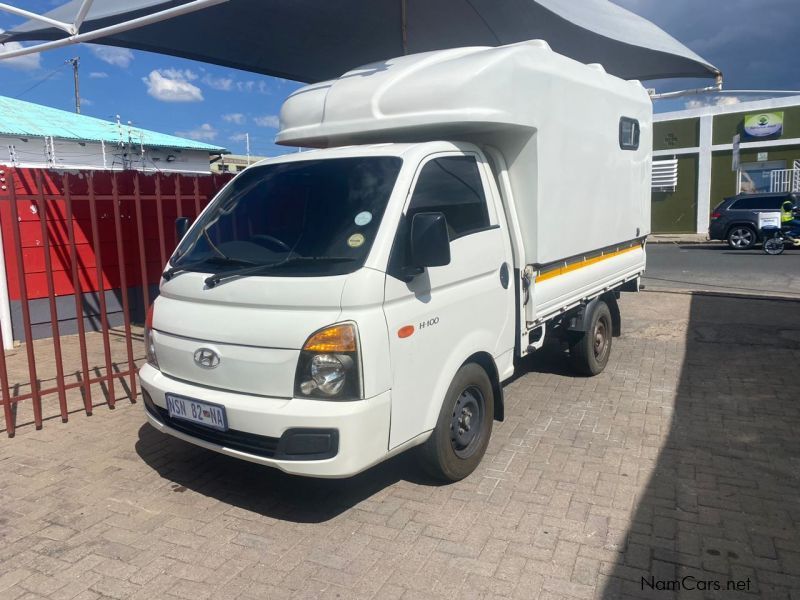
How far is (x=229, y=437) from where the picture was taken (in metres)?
3.56

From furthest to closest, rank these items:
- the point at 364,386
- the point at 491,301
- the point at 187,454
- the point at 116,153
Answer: the point at 116,153
the point at 187,454
the point at 491,301
the point at 364,386

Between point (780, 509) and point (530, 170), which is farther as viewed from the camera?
point (530, 170)

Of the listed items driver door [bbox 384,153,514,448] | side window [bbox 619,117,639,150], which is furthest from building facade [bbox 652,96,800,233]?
driver door [bbox 384,153,514,448]

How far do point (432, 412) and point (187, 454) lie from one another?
2066 mm

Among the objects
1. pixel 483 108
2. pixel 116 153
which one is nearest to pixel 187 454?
pixel 483 108

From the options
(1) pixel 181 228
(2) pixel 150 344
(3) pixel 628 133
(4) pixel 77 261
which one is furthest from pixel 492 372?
(4) pixel 77 261

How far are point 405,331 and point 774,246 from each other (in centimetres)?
1867

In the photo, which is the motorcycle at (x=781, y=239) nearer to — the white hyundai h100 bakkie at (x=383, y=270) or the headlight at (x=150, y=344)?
the white hyundai h100 bakkie at (x=383, y=270)

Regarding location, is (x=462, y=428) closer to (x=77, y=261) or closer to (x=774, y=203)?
(x=77, y=261)

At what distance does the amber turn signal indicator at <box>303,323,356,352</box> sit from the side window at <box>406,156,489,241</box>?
33.0 inches

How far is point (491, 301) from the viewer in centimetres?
438

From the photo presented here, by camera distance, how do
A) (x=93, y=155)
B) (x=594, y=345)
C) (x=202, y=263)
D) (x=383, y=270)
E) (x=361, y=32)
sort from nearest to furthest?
(x=383, y=270)
(x=202, y=263)
(x=594, y=345)
(x=361, y=32)
(x=93, y=155)

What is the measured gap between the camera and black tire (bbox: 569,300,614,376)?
6297 mm

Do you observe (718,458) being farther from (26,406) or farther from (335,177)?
(26,406)
